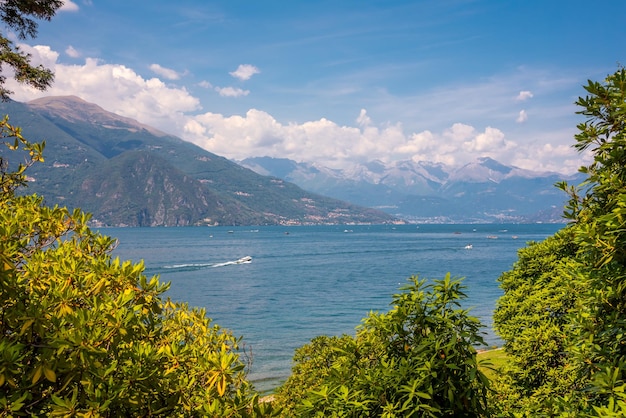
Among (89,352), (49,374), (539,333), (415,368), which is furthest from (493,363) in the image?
(539,333)

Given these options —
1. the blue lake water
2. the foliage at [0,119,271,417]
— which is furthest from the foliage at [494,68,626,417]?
the blue lake water

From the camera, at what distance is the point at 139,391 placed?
15.6ft

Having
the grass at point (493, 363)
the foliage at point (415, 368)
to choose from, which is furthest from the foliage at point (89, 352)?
the grass at point (493, 363)

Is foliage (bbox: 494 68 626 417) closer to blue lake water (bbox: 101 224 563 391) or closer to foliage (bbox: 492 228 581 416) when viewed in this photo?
foliage (bbox: 492 228 581 416)

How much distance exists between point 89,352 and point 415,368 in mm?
3964

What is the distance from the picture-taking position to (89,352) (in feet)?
14.1

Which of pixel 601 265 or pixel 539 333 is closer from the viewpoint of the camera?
pixel 601 265

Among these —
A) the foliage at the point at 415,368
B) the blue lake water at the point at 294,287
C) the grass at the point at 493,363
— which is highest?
the foliage at the point at 415,368

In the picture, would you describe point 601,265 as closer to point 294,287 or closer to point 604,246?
point 604,246

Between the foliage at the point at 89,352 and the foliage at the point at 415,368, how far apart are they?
1.61m

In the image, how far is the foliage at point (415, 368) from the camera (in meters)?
5.59

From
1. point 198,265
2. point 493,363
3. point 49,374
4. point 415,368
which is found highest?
point 49,374

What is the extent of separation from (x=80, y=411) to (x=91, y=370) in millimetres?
378

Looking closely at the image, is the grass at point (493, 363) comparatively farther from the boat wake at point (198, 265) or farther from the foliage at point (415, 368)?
the boat wake at point (198, 265)
